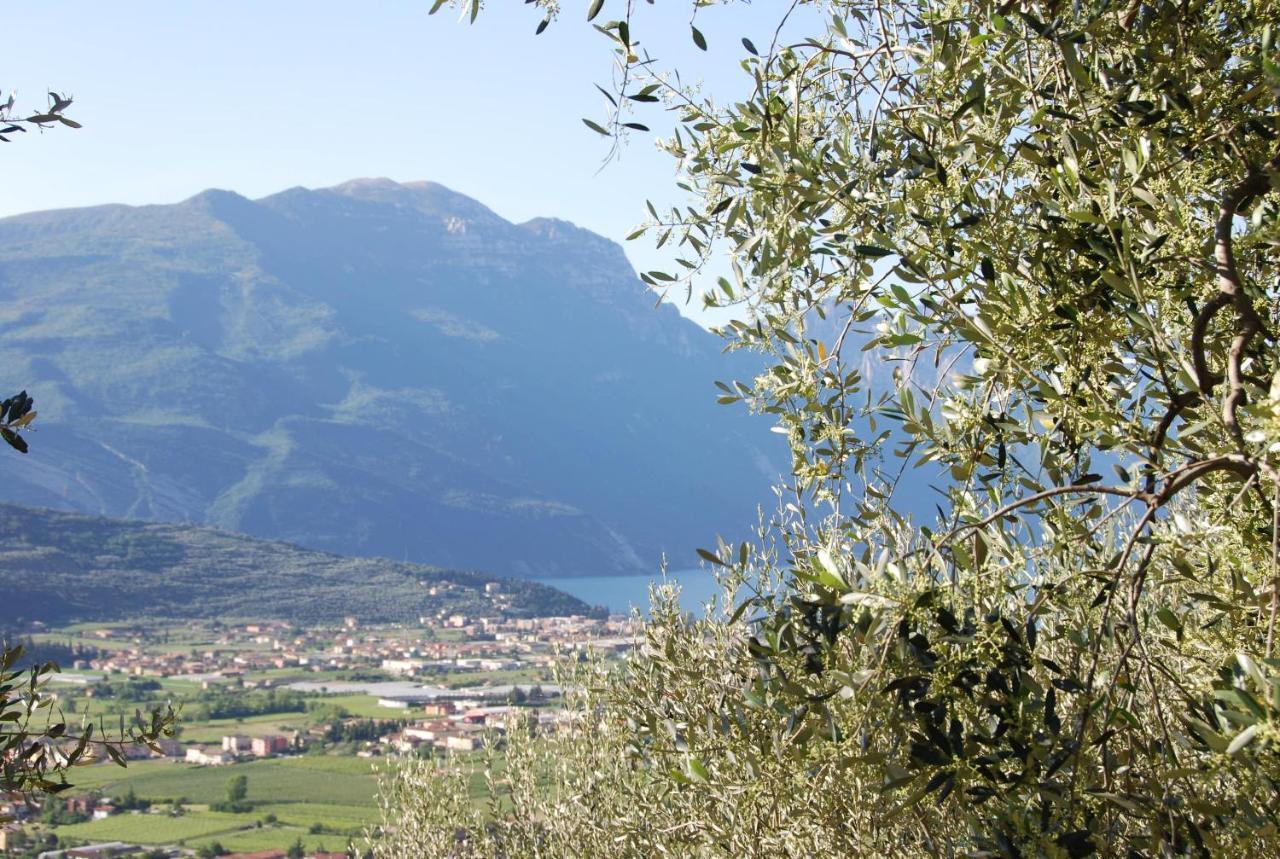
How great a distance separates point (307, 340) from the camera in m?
199

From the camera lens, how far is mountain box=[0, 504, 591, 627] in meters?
79.8

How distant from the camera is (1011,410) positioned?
296 cm

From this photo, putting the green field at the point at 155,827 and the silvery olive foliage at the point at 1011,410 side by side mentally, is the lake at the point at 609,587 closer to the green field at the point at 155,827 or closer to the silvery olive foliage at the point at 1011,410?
the green field at the point at 155,827

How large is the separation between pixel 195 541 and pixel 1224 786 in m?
108

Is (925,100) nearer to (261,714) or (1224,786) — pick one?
(1224,786)

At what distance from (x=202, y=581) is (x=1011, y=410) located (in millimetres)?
100087

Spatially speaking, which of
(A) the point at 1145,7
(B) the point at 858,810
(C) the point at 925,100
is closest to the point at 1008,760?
(B) the point at 858,810

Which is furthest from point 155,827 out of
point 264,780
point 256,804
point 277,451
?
point 277,451

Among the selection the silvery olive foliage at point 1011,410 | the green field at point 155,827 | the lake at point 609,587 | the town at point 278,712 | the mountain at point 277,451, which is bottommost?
the green field at point 155,827

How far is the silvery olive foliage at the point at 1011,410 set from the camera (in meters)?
2.16

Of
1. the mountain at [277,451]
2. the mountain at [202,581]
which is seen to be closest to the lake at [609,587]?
the mountain at [277,451]

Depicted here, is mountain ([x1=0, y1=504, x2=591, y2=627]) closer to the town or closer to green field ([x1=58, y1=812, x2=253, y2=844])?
the town

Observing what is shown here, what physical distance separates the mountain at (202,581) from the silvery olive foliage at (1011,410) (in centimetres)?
7820

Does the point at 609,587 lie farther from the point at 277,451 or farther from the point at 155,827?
the point at 155,827
